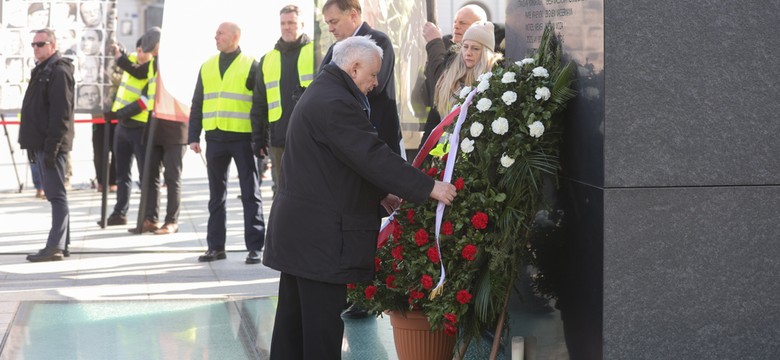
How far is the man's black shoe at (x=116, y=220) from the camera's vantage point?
1285 cm

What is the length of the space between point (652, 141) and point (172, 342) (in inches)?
133

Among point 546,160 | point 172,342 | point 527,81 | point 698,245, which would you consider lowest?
point 172,342

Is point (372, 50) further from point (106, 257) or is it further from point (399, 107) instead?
point (106, 257)

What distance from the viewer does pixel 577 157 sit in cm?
532

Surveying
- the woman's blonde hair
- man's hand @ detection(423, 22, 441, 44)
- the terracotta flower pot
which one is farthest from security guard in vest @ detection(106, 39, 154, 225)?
the terracotta flower pot

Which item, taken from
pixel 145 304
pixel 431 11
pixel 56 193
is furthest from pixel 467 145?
pixel 56 193

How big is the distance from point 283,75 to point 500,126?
450 cm

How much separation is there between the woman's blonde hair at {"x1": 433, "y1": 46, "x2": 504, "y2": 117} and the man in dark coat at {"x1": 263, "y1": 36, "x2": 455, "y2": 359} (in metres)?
1.57

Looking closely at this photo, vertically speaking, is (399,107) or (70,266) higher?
(399,107)

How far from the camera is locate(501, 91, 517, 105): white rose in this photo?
538cm

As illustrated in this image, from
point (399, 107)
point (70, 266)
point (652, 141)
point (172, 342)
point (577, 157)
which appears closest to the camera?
point (652, 141)

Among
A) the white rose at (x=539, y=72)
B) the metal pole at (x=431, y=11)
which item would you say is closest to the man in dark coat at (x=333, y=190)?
the white rose at (x=539, y=72)

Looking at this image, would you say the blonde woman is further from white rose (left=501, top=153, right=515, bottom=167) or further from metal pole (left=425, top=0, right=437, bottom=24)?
metal pole (left=425, top=0, right=437, bottom=24)

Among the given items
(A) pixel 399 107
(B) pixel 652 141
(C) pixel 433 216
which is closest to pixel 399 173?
(C) pixel 433 216
